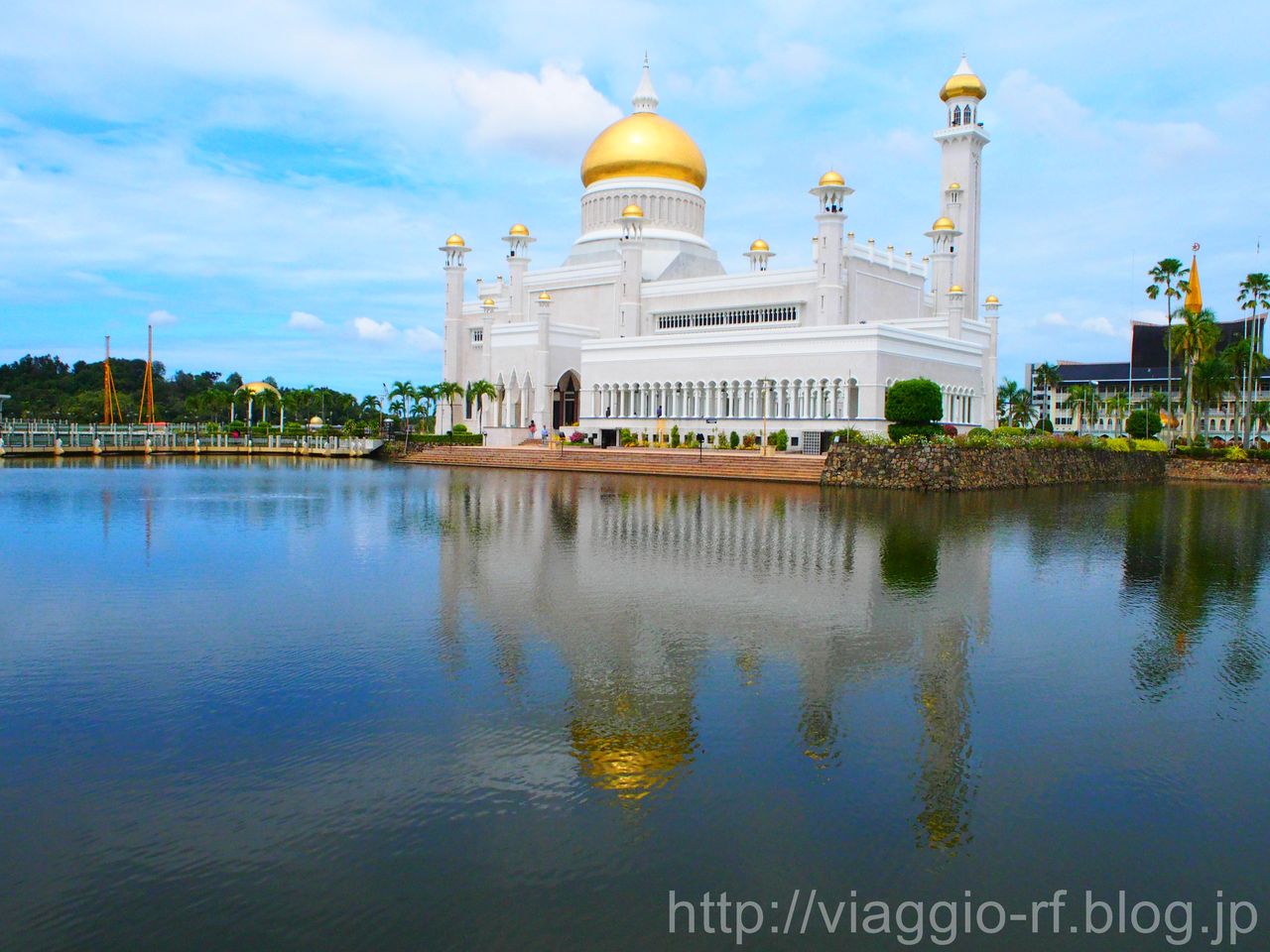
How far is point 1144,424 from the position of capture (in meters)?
57.7

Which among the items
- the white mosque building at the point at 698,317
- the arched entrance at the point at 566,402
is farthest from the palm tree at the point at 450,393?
the arched entrance at the point at 566,402

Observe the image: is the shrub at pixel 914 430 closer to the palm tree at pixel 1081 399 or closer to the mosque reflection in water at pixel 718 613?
the mosque reflection in water at pixel 718 613

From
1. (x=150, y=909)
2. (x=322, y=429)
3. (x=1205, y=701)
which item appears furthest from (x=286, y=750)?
(x=322, y=429)

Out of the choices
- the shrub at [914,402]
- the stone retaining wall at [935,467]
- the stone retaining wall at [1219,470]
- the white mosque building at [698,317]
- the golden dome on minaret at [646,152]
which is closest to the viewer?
the stone retaining wall at [935,467]

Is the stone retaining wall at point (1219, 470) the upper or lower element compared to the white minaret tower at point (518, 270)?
lower

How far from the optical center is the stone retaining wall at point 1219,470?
43531mm

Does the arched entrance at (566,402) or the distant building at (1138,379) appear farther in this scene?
the distant building at (1138,379)

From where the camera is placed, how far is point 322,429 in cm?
5634

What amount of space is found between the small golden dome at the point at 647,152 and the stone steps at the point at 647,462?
1656 centimetres

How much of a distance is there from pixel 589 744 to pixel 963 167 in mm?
45945

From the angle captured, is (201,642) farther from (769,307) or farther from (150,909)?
(769,307)

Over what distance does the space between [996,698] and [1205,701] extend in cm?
177

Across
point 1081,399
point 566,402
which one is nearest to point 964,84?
point 566,402

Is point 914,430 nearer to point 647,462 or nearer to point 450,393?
point 647,462
